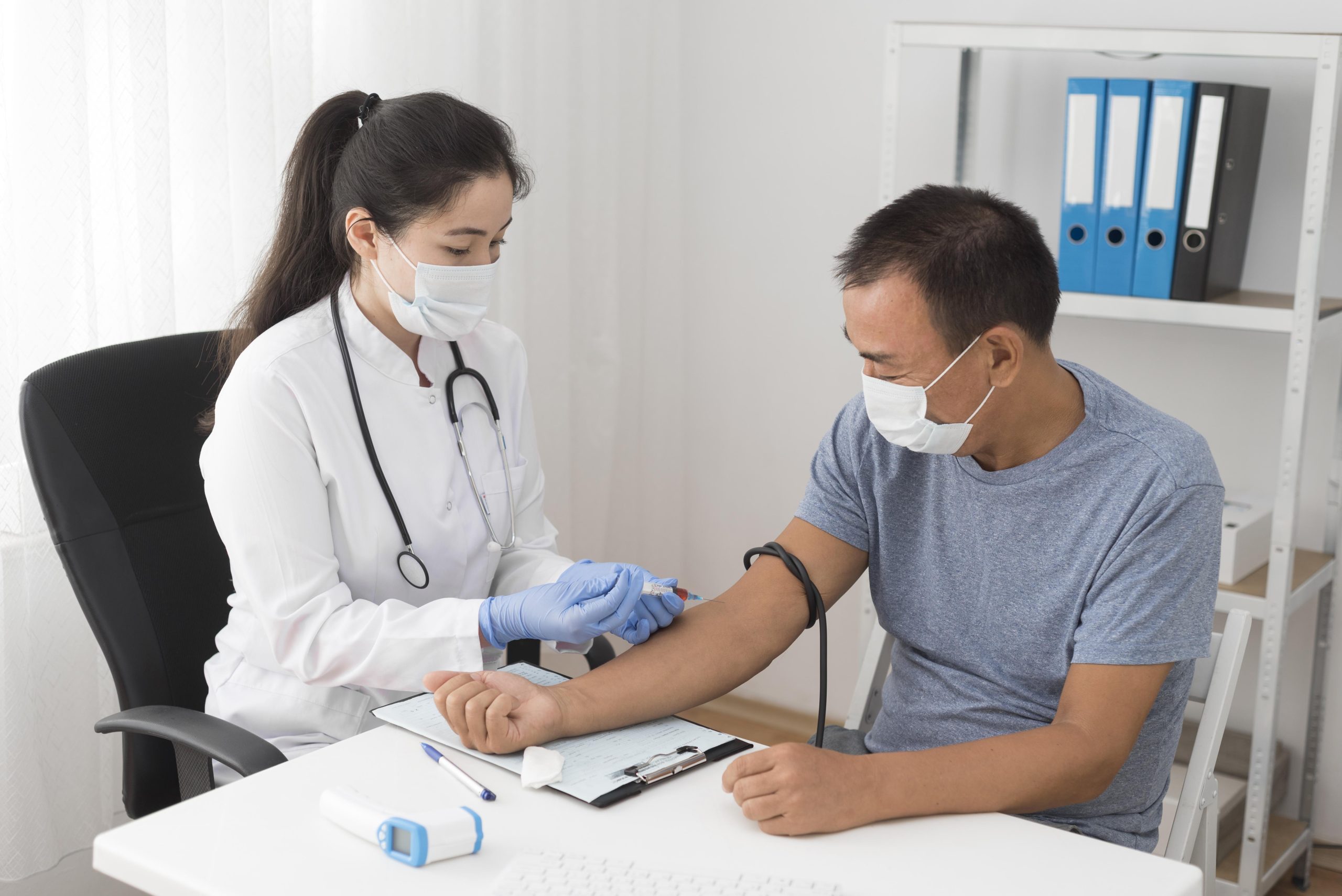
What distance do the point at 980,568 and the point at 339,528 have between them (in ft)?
2.49

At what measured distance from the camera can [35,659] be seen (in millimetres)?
1825

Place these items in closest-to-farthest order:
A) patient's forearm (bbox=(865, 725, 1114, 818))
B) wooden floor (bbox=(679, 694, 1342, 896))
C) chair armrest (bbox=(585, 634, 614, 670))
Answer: patient's forearm (bbox=(865, 725, 1114, 818))
chair armrest (bbox=(585, 634, 614, 670))
wooden floor (bbox=(679, 694, 1342, 896))

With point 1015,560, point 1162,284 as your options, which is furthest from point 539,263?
point 1015,560

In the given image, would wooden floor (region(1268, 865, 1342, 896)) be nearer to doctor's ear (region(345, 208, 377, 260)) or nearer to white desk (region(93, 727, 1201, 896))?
white desk (region(93, 727, 1201, 896))

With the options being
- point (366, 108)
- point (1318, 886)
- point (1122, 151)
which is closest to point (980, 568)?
point (366, 108)

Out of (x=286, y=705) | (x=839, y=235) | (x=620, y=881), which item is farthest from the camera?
(x=839, y=235)

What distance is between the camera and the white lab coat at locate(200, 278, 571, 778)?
1.42 meters

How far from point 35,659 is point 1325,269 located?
7.37 feet

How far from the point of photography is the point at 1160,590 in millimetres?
1278

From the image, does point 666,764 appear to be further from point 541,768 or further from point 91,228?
point 91,228

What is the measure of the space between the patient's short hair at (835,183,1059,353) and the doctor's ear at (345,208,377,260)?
0.58m

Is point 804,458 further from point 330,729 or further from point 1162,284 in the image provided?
point 330,729

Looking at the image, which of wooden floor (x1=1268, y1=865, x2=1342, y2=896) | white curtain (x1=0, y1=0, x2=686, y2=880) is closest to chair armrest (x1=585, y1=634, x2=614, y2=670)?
white curtain (x1=0, y1=0, x2=686, y2=880)

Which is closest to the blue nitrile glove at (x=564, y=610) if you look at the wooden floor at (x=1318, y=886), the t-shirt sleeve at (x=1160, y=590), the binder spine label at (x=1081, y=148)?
the t-shirt sleeve at (x=1160, y=590)
